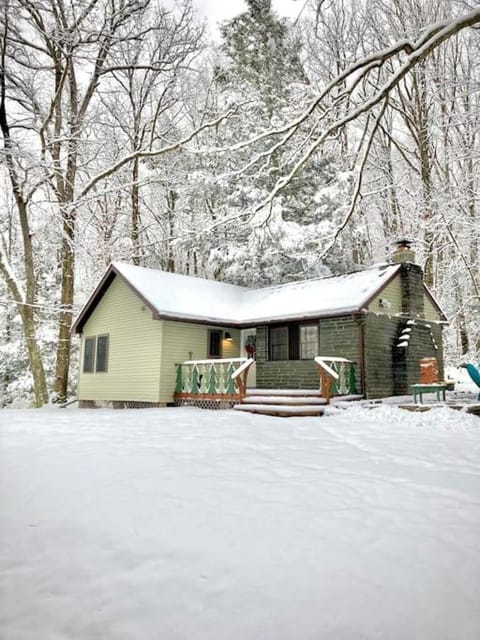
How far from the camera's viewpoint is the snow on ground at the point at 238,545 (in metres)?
2.05

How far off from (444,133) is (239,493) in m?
17.1

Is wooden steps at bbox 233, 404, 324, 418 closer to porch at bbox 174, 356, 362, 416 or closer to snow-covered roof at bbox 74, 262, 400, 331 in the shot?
porch at bbox 174, 356, 362, 416

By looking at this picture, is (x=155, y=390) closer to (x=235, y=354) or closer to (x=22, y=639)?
(x=235, y=354)

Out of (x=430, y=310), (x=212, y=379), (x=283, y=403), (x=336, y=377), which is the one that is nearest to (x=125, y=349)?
(x=212, y=379)

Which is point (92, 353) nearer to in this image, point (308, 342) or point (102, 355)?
point (102, 355)

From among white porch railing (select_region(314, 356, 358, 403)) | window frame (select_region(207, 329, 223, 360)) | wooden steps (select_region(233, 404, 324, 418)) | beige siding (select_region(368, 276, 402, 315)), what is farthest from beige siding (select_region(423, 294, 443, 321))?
window frame (select_region(207, 329, 223, 360))

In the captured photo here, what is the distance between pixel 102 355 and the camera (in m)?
16.5

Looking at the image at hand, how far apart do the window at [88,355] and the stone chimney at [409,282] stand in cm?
1123

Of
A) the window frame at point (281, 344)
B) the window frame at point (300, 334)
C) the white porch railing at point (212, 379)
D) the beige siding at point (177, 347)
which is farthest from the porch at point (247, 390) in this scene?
the window frame at point (281, 344)

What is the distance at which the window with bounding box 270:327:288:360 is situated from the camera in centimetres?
1467

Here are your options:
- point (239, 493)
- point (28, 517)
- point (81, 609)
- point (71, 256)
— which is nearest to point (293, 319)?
point (71, 256)

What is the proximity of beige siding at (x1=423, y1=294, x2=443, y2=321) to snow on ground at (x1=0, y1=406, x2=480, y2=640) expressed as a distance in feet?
34.3

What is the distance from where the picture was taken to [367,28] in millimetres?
15688

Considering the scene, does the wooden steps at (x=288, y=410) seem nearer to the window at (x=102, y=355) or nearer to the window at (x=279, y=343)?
the window at (x=279, y=343)
